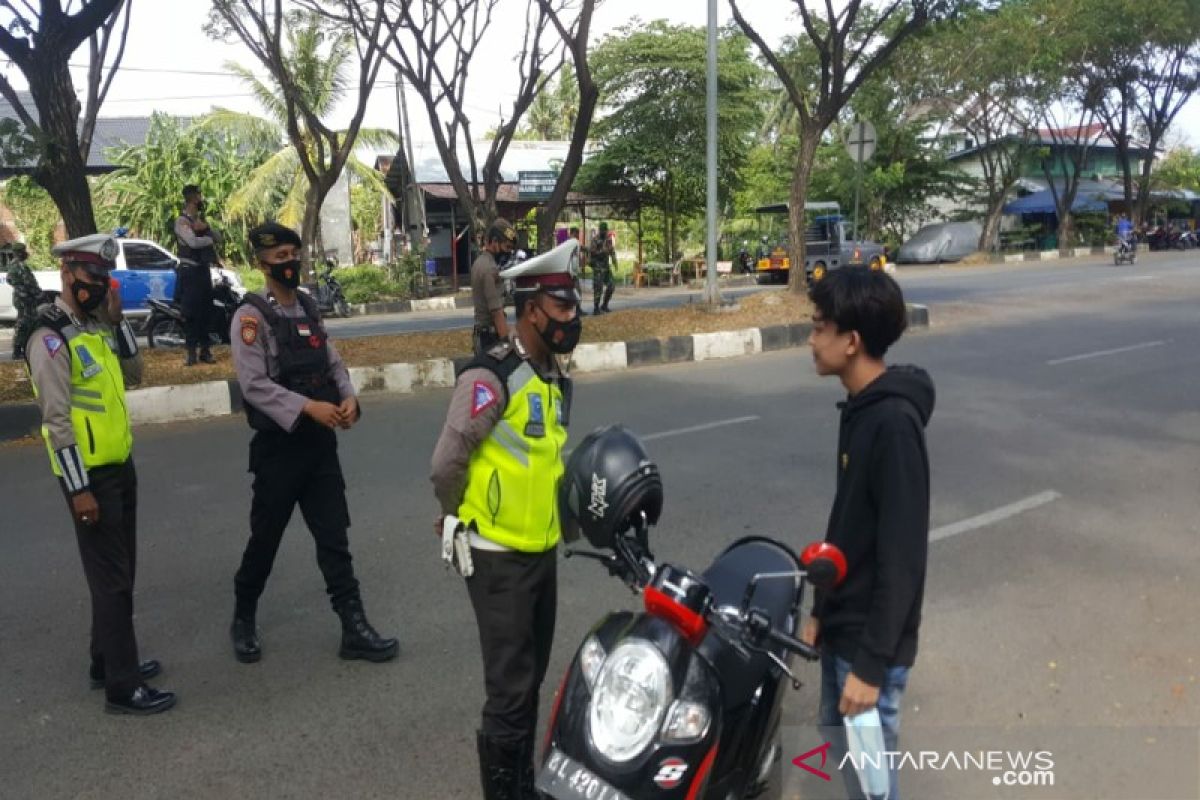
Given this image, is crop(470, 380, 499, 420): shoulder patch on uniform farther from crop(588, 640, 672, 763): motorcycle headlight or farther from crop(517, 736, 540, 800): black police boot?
crop(517, 736, 540, 800): black police boot

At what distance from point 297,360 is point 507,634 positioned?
1.64 meters

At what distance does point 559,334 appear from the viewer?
2572mm

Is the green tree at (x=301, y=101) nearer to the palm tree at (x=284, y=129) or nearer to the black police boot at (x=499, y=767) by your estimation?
the palm tree at (x=284, y=129)

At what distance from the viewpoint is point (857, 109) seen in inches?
1252

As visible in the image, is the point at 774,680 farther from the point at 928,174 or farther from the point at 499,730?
the point at 928,174

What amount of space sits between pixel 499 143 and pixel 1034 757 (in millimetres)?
12892

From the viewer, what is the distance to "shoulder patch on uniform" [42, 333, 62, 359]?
3.31m

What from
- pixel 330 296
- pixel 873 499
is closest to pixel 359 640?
pixel 873 499

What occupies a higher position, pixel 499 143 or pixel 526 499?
pixel 499 143

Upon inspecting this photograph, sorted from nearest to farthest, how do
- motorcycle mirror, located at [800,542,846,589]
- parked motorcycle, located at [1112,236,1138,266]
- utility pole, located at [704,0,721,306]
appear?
motorcycle mirror, located at [800,542,846,589] → utility pole, located at [704,0,721,306] → parked motorcycle, located at [1112,236,1138,266]

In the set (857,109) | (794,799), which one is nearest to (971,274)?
(857,109)

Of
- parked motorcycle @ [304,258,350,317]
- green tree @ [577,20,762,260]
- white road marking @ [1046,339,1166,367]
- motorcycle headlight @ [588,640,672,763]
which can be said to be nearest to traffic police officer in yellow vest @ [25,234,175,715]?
motorcycle headlight @ [588,640,672,763]

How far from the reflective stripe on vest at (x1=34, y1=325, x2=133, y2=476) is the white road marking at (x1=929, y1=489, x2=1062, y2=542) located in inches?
147

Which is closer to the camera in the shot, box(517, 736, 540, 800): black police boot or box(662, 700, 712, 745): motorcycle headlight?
box(662, 700, 712, 745): motorcycle headlight
